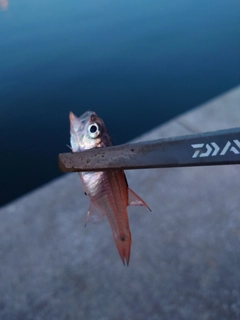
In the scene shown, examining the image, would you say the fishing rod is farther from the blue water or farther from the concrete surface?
the blue water

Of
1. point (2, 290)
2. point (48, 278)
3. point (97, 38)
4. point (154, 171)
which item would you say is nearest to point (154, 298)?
point (48, 278)

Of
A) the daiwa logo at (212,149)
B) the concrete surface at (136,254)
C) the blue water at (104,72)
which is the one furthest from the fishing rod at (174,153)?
the blue water at (104,72)

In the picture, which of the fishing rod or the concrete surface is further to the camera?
the concrete surface

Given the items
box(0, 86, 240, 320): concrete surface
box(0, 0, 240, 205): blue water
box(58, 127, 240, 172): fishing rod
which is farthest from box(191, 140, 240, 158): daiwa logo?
box(0, 0, 240, 205): blue water

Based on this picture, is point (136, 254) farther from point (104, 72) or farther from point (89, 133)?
point (104, 72)

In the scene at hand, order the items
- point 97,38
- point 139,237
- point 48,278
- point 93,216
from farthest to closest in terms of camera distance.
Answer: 1. point 97,38
2. point 139,237
3. point 48,278
4. point 93,216

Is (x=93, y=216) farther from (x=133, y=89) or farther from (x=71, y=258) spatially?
(x=133, y=89)
